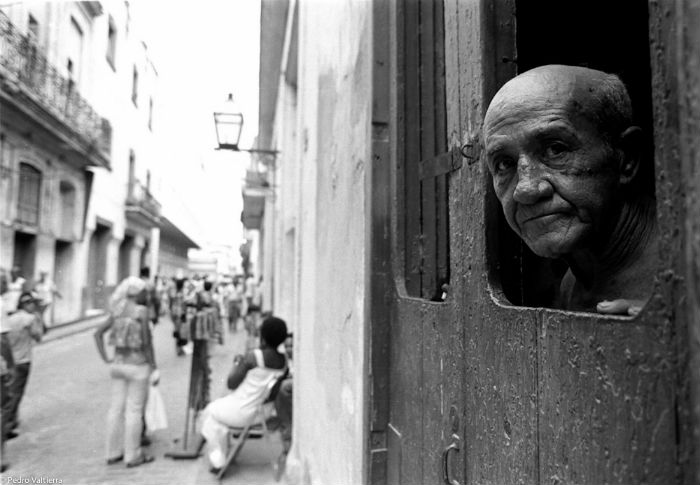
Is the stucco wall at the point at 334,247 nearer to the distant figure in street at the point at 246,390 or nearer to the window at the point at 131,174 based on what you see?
the distant figure in street at the point at 246,390

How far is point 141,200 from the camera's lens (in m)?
24.9

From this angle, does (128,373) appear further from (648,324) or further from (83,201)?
(83,201)

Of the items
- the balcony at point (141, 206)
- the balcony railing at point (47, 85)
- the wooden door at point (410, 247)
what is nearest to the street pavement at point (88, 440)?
the wooden door at point (410, 247)

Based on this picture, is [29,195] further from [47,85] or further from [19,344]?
[19,344]

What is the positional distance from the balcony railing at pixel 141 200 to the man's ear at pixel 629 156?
24.9m

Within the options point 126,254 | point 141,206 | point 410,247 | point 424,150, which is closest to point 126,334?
point 410,247

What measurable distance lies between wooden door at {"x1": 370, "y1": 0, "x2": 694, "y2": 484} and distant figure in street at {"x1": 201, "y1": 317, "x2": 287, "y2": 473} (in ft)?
9.28

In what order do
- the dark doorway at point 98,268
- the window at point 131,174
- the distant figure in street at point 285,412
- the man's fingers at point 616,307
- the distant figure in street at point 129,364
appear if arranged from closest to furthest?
the man's fingers at point 616,307 → the distant figure in street at point 129,364 → the distant figure in street at point 285,412 → the dark doorway at point 98,268 → the window at point 131,174

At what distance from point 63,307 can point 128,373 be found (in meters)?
14.5

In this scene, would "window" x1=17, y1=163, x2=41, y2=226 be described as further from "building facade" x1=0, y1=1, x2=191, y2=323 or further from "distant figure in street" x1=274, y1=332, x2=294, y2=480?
"distant figure in street" x1=274, y1=332, x2=294, y2=480

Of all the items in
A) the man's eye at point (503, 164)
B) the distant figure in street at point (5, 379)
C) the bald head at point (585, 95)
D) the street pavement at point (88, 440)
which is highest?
the bald head at point (585, 95)

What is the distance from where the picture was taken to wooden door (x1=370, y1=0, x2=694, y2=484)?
729 mm

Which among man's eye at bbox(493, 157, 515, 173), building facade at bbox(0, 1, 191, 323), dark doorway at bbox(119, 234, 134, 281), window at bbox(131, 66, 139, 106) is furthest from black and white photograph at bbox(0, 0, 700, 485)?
dark doorway at bbox(119, 234, 134, 281)

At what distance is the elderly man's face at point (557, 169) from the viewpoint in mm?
930
